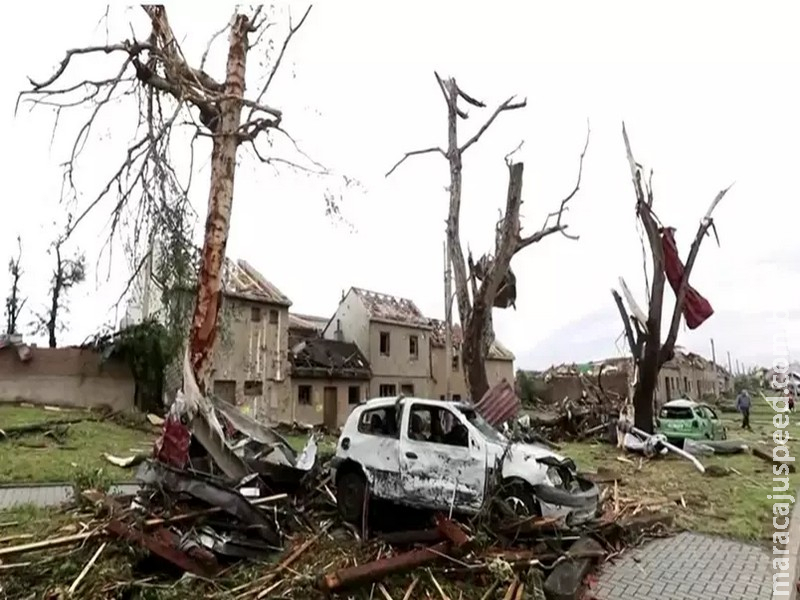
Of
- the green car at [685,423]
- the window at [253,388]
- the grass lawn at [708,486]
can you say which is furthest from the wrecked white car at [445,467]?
the window at [253,388]

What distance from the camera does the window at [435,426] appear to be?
7574mm

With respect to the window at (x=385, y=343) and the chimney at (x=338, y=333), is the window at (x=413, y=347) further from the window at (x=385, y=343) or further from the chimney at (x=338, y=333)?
the chimney at (x=338, y=333)

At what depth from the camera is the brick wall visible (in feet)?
64.5

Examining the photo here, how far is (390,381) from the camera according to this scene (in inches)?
1198

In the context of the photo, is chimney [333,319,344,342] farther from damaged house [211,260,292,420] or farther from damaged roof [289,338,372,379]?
damaged house [211,260,292,420]

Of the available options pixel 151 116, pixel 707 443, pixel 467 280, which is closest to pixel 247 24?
pixel 151 116

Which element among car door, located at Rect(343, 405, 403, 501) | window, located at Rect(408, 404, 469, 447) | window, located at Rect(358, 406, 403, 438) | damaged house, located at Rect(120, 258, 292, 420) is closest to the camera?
window, located at Rect(408, 404, 469, 447)

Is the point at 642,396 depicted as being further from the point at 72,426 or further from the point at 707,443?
the point at 72,426

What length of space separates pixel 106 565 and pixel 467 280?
389 inches

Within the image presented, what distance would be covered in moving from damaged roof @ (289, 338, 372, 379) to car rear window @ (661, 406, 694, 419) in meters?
14.8

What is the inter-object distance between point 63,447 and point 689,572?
1370 cm

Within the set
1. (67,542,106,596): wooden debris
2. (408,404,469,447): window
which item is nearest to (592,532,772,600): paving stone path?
(408,404,469,447): window

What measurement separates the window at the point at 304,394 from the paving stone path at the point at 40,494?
1587 cm

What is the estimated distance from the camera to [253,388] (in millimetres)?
23734
